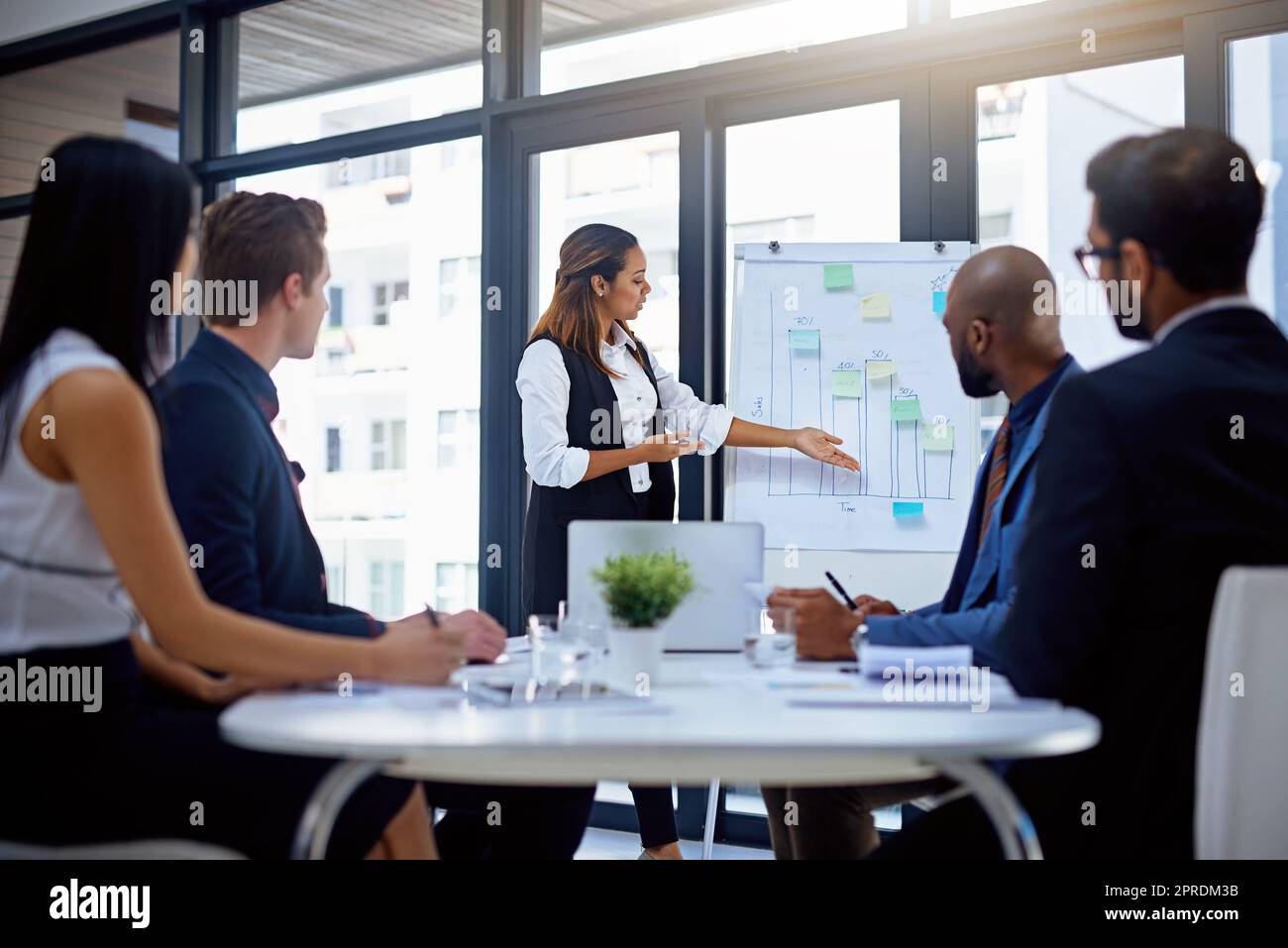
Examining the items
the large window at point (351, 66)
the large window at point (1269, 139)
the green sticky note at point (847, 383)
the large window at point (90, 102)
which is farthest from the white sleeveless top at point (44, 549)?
the large window at point (90, 102)

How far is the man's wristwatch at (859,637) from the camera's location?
1.82m

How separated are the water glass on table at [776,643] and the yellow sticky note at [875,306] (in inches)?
69.5

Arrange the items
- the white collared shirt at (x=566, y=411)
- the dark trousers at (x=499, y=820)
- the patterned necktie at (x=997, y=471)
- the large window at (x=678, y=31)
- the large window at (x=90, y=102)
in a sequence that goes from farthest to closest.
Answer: the large window at (x=90, y=102), the large window at (x=678, y=31), the white collared shirt at (x=566, y=411), the patterned necktie at (x=997, y=471), the dark trousers at (x=499, y=820)

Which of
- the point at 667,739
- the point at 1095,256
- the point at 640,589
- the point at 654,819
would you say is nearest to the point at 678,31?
the point at 654,819

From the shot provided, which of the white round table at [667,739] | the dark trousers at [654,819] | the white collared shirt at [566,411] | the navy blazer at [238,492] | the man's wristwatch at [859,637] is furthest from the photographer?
the white collared shirt at [566,411]

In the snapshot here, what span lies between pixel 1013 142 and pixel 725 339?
970mm

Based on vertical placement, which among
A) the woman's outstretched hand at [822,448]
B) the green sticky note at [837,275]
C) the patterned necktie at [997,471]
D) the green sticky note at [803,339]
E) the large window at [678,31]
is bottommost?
the patterned necktie at [997,471]

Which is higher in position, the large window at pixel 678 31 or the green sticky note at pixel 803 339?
the large window at pixel 678 31

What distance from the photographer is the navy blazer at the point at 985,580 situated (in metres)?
1.89

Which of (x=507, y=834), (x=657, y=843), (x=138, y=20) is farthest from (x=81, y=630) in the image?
(x=138, y=20)

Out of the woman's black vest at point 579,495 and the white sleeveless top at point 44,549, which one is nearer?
the white sleeveless top at point 44,549

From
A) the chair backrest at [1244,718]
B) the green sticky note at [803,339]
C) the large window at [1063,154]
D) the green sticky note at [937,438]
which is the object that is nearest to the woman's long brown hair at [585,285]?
the green sticky note at [803,339]

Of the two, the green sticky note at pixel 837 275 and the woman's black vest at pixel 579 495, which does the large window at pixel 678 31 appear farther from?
the woman's black vest at pixel 579 495

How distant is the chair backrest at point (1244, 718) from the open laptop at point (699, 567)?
0.66 m
